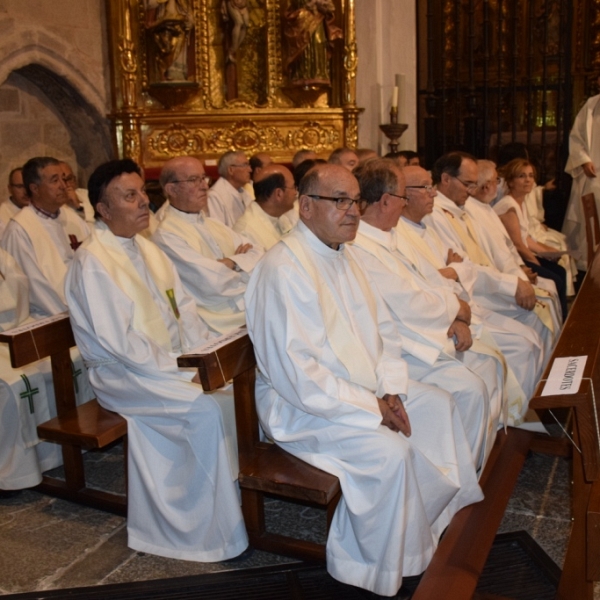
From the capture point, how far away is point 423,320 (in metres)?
4.02

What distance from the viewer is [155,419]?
356cm

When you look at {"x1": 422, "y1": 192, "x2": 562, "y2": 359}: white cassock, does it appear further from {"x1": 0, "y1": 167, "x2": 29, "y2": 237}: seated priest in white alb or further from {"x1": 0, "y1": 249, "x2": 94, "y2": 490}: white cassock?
{"x1": 0, "y1": 167, "x2": 29, "y2": 237}: seated priest in white alb

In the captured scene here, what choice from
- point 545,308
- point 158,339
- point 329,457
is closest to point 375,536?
point 329,457

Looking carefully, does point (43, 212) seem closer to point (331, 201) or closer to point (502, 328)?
point (331, 201)

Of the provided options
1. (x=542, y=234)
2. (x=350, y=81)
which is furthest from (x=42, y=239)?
(x=542, y=234)

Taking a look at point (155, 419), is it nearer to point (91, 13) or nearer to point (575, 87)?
point (91, 13)

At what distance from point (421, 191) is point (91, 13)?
494cm

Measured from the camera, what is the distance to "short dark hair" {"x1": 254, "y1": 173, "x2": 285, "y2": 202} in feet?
18.3

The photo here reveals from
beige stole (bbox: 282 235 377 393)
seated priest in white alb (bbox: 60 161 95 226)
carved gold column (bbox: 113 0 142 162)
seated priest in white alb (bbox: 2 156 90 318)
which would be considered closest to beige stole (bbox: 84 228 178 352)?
beige stole (bbox: 282 235 377 393)

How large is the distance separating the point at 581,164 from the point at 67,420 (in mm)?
6775

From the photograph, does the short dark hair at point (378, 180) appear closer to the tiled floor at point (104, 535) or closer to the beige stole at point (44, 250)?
the tiled floor at point (104, 535)

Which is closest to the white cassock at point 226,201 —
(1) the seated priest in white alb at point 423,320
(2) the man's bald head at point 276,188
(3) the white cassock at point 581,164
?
(2) the man's bald head at point 276,188

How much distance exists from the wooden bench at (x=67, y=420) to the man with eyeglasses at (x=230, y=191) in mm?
3485

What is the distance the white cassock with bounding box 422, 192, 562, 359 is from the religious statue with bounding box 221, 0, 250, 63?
4.18 metres
